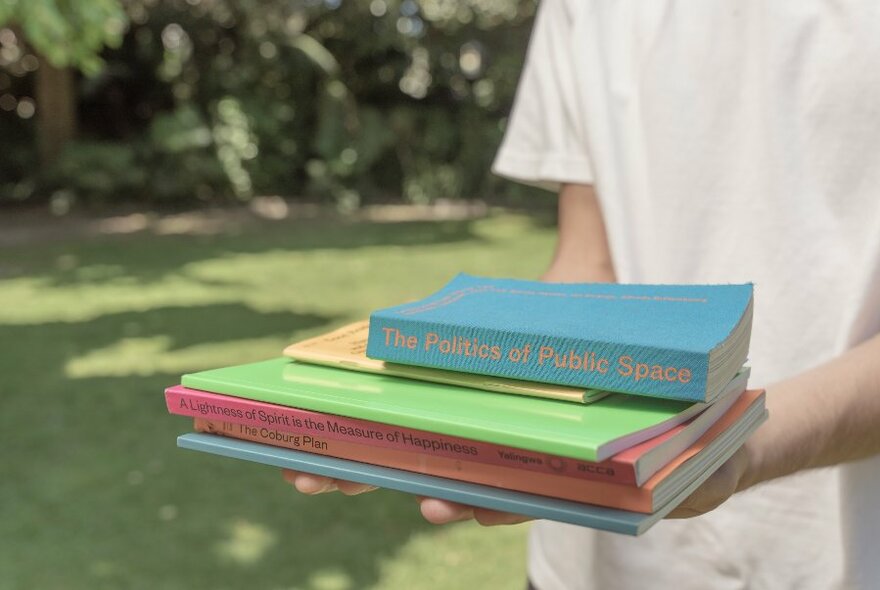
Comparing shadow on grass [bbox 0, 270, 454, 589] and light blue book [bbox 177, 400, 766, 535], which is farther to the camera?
shadow on grass [bbox 0, 270, 454, 589]

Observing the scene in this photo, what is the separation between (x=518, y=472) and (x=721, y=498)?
21 centimetres

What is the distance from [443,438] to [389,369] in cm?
13

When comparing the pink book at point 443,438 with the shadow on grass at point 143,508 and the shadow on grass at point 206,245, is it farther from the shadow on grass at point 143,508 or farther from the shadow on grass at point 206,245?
the shadow on grass at point 206,245

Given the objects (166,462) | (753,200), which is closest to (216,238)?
(166,462)

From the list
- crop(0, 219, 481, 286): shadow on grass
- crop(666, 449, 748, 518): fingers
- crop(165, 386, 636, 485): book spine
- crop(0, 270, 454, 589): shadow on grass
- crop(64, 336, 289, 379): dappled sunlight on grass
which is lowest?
crop(0, 219, 481, 286): shadow on grass

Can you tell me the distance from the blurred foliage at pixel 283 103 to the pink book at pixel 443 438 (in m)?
12.2

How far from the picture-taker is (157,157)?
13.1m

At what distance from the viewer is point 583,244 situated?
1438mm

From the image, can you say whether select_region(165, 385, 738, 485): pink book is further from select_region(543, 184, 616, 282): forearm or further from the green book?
select_region(543, 184, 616, 282): forearm

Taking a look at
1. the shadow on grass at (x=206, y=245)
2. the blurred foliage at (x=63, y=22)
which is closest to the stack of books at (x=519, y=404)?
the blurred foliage at (x=63, y=22)

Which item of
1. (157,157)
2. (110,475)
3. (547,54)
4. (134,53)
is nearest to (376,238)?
(157,157)

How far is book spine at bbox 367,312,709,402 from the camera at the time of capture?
0.77m

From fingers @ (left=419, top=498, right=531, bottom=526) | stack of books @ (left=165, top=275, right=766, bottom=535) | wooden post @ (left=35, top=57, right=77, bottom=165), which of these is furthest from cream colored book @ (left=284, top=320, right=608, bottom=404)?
wooden post @ (left=35, top=57, right=77, bottom=165)

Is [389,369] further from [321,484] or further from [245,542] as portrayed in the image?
[245,542]
